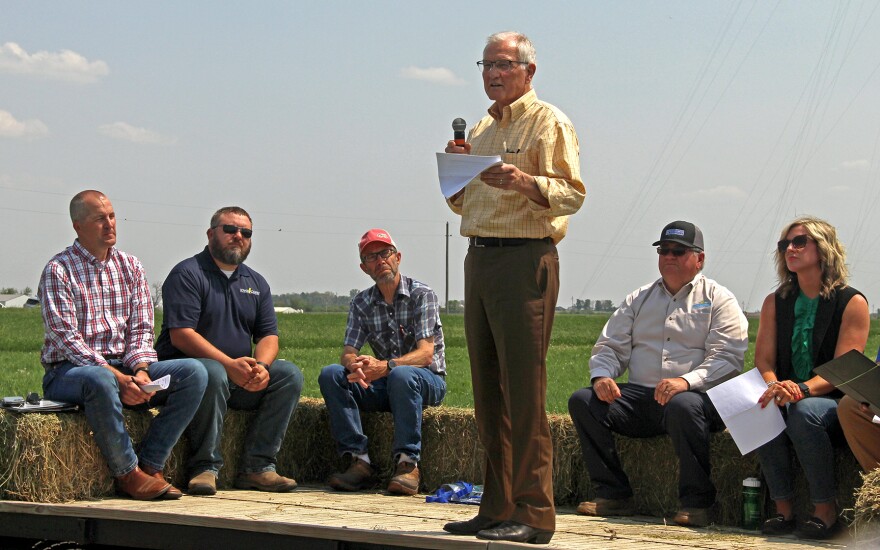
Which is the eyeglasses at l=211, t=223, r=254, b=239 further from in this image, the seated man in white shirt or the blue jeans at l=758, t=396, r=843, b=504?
the blue jeans at l=758, t=396, r=843, b=504

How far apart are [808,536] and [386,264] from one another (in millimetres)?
2811

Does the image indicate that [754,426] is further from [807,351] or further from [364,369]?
[364,369]

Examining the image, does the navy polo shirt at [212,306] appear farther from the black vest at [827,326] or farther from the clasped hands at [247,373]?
the black vest at [827,326]

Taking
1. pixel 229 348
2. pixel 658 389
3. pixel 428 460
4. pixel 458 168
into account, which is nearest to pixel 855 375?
pixel 658 389

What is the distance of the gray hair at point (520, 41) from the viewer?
4426mm

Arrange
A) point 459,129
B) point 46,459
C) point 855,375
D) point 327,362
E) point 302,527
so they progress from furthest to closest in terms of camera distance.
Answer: point 327,362 < point 46,459 < point 855,375 < point 302,527 < point 459,129

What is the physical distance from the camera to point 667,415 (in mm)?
5492

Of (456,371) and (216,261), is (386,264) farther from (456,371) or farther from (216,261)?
(456,371)

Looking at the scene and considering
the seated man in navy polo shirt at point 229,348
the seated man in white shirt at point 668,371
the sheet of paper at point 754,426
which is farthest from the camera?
the seated man in navy polo shirt at point 229,348

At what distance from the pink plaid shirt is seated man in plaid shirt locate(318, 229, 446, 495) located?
103 centimetres

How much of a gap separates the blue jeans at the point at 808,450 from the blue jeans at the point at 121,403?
277 cm

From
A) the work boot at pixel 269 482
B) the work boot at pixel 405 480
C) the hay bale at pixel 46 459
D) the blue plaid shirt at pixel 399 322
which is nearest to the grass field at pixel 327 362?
the blue plaid shirt at pixel 399 322

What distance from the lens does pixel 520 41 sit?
4461mm

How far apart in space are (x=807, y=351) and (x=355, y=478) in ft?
7.98
